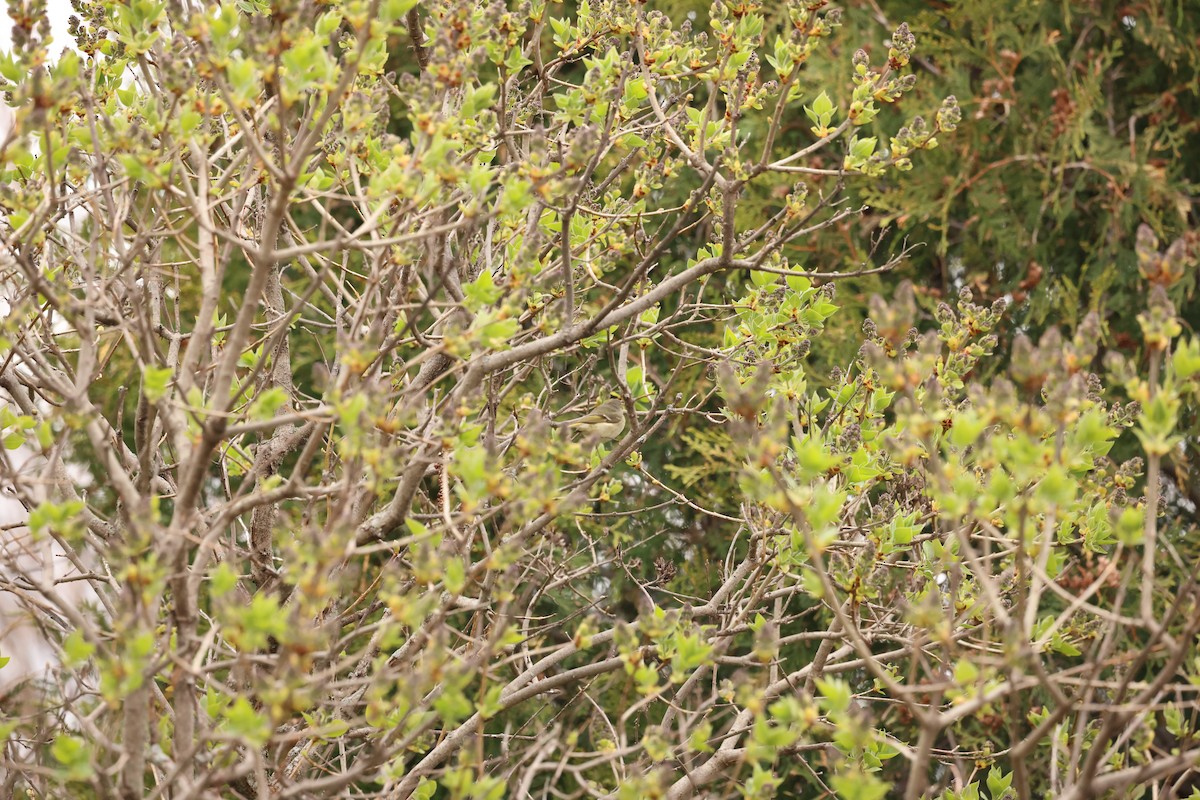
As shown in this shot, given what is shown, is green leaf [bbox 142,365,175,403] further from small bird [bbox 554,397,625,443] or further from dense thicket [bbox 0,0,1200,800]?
small bird [bbox 554,397,625,443]

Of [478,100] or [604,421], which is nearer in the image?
[478,100]

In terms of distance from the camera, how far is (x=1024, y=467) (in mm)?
1858

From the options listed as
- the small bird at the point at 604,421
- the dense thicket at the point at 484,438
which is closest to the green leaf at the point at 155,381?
the dense thicket at the point at 484,438

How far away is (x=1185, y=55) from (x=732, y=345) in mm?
3942

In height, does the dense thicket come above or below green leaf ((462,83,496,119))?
below

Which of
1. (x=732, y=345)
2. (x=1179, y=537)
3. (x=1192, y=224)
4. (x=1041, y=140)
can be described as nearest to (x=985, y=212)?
(x=1041, y=140)

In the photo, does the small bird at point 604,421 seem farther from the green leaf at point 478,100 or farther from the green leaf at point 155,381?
the green leaf at point 155,381

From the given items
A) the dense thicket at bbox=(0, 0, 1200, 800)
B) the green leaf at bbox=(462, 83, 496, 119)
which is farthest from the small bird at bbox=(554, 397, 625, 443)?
the green leaf at bbox=(462, 83, 496, 119)

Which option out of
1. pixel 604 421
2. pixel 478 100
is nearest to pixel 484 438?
pixel 604 421

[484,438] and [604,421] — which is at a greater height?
[484,438]

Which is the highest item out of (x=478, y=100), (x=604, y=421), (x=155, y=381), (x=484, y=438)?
(x=478, y=100)

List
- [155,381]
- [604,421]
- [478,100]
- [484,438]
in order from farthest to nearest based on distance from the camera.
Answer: [604,421]
[484,438]
[478,100]
[155,381]

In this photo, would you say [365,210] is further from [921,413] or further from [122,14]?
[921,413]

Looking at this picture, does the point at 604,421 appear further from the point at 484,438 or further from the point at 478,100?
the point at 478,100
